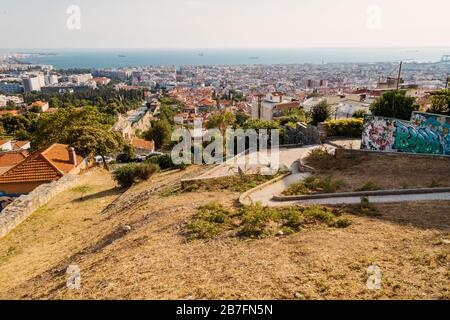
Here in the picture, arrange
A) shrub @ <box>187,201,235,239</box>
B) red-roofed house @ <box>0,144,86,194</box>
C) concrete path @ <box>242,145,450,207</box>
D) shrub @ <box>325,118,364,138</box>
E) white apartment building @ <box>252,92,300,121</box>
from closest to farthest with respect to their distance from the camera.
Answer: shrub @ <box>187,201,235,239</box>
concrete path @ <box>242,145,450,207</box>
red-roofed house @ <box>0,144,86,194</box>
shrub @ <box>325,118,364,138</box>
white apartment building @ <box>252,92,300,121</box>

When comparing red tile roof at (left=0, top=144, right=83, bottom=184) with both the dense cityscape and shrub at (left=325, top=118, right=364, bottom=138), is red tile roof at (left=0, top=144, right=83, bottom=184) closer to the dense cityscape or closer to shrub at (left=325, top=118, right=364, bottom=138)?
the dense cityscape

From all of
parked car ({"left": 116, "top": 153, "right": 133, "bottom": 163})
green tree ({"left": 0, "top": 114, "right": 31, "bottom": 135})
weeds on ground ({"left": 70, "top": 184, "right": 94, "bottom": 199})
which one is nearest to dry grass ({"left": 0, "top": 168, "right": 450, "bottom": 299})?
weeds on ground ({"left": 70, "top": 184, "right": 94, "bottom": 199})

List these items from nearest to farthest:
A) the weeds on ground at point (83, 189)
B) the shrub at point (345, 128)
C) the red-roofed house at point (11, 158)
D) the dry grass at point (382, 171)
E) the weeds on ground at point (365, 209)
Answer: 1. the weeds on ground at point (365, 209)
2. the dry grass at point (382, 171)
3. the weeds on ground at point (83, 189)
4. the shrub at point (345, 128)
5. the red-roofed house at point (11, 158)

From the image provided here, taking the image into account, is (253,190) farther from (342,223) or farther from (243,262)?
(243,262)

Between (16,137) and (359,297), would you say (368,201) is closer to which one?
(359,297)

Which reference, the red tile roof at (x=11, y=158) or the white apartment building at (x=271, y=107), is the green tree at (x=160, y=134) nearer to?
the white apartment building at (x=271, y=107)

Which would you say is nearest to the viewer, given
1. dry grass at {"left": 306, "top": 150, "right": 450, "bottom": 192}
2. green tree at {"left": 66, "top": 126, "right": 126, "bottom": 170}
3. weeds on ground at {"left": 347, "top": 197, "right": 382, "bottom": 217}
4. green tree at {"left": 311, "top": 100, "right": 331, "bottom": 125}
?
weeds on ground at {"left": 347, "top": 197, "right": 382, "bottom": 217}

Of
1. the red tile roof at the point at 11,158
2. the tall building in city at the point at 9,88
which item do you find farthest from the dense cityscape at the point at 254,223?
the tall building in city at the point at 9,88
